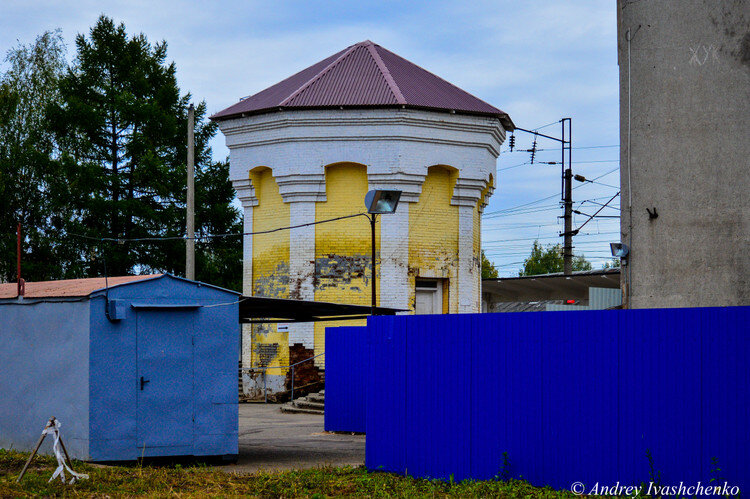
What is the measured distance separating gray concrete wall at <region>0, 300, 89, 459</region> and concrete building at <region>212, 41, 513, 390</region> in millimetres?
11134

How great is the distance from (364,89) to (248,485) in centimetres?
1602

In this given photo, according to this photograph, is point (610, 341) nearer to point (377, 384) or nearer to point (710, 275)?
point (377, 384)

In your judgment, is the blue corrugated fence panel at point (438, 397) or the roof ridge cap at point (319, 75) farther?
the roof ridge cap at point (319, 75)

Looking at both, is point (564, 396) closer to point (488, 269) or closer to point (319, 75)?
point (319, 75)

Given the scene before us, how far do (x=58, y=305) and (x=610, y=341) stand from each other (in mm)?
8220

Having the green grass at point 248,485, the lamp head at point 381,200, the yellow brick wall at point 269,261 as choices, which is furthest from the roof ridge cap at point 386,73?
the green grass at point 248,485

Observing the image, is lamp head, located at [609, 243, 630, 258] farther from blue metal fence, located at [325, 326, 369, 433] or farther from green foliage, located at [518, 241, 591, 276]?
green foliage, located at [518, 241, 591, 276]

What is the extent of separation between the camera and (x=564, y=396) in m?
10.5

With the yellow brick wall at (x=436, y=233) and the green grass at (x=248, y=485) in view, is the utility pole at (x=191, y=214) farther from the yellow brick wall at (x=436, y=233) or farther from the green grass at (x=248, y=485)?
the green grass at (x=248, y=485)

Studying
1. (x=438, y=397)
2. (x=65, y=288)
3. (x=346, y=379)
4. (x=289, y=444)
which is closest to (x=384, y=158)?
(x=346, y=379)

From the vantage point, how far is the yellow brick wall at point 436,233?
82.1 ft

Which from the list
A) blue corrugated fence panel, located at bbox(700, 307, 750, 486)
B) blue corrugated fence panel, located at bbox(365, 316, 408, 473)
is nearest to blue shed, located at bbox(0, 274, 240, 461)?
blue corrugated fence panel, located at bbox(365, 316, 408, 473)

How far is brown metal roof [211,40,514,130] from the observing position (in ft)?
81.4

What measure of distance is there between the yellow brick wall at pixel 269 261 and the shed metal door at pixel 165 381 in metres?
11.4
